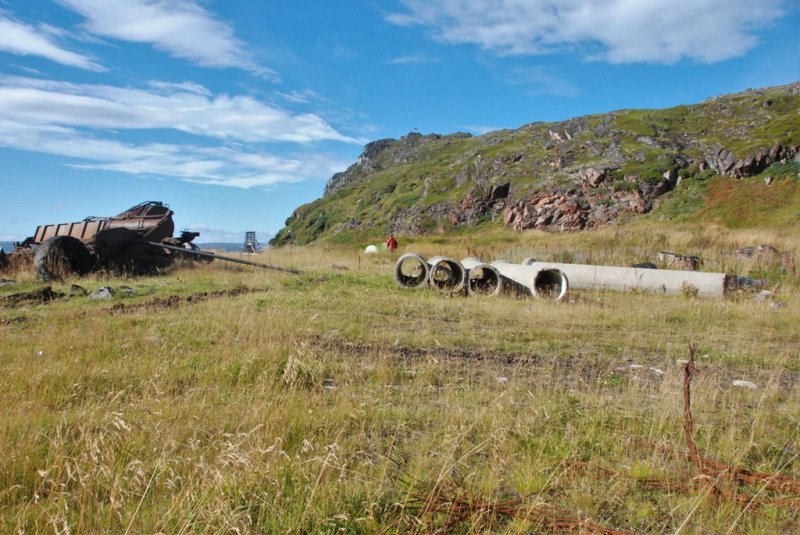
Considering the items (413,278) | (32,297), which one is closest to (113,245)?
(32,297)

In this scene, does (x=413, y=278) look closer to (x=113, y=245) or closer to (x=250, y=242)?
(x=113, y=245)

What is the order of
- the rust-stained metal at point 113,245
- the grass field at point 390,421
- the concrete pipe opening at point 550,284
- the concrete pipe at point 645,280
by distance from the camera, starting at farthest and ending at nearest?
the rust-stained metal at point 113,245
the concrete pipe at point 645,280
the concrete pipe opening at point 550,284
the grass field at point 390,421

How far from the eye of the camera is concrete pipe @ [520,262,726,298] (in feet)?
42.4

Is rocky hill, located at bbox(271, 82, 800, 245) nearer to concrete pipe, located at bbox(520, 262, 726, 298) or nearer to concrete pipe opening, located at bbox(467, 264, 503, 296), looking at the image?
concrete pipe, located at bbox(520, 262, 726, 298)

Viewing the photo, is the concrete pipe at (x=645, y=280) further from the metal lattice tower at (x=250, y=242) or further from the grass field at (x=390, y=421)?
the metal lattice tower at (x=250, y=242)

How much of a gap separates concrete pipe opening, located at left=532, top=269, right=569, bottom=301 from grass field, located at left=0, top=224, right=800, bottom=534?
7.58 ft

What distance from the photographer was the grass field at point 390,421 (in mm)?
2947

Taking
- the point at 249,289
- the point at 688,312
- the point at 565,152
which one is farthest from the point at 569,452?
the point at 565,152

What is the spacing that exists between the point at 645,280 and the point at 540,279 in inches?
104

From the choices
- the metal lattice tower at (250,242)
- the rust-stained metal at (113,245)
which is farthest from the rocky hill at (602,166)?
the rust-stained metal at (113,245)

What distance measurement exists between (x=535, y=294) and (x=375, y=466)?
32.7 feet

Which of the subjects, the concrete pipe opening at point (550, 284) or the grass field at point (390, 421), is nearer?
the grass field at point (390, 421)

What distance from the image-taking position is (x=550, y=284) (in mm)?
14086

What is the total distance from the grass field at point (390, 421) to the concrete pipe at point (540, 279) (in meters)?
2.48
